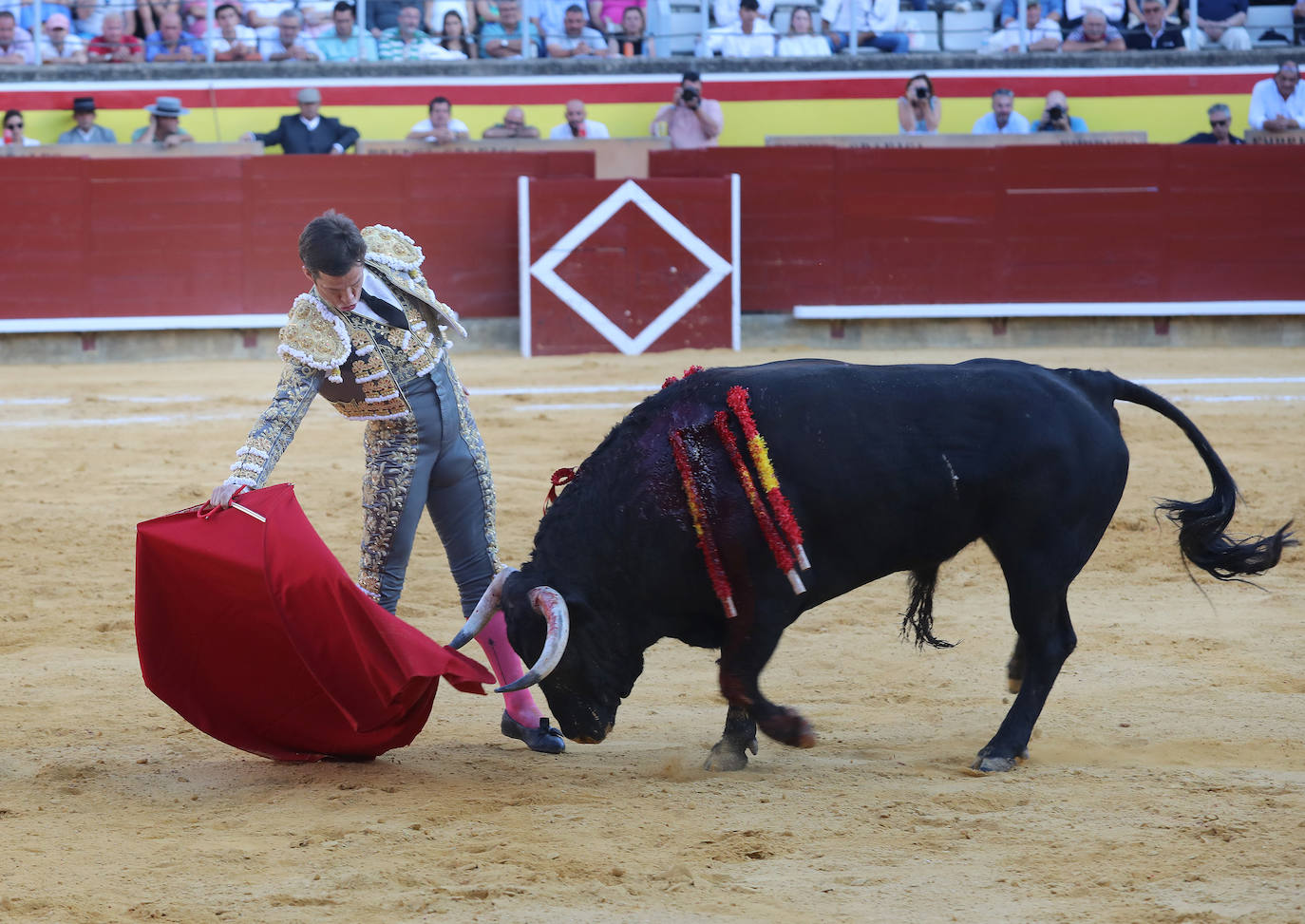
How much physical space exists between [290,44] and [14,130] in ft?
6.80

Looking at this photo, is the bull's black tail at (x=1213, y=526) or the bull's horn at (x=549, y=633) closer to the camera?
the bull's horn at (x=549, y=633)

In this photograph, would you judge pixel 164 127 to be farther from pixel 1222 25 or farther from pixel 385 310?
pixel 1222 25

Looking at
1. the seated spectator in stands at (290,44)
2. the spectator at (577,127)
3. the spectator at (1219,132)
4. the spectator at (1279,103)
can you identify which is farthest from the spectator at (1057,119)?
the seated spectator in stands at (290,44)

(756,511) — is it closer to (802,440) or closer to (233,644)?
(802,440)

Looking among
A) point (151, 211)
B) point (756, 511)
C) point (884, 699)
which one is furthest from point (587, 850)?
point (151, 211)

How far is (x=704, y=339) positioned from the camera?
9.57m

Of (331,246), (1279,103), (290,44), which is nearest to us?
(331,246)

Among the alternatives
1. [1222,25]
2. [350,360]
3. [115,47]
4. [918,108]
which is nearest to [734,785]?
[350,360]

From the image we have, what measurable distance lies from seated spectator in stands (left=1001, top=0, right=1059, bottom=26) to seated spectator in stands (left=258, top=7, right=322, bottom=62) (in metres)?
5.20

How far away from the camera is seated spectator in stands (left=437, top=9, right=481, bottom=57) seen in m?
11.0

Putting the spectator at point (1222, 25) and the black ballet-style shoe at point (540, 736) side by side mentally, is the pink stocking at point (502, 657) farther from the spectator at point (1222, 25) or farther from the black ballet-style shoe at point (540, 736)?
the spectator at point (1222, 25)

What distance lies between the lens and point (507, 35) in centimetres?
→ 1105

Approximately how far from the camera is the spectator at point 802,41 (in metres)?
11.0

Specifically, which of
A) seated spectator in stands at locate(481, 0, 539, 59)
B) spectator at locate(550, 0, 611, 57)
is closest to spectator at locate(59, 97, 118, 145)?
seated spectator in stands at locate(481, 0, 539, 59)
